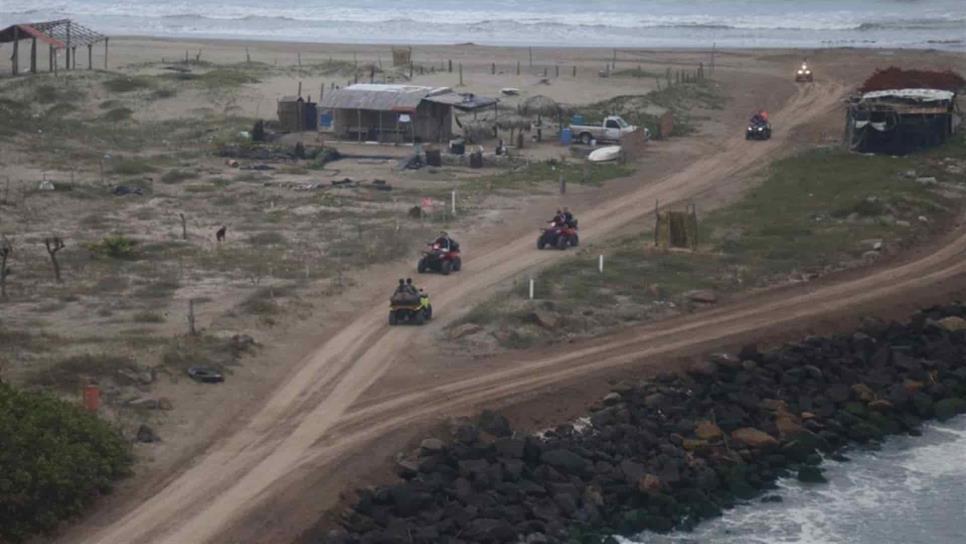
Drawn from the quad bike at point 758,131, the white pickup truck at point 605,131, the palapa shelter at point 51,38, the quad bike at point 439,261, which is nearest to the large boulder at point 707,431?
the quad bike at point 439,261

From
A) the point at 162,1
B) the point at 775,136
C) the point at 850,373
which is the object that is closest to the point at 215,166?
the point at 775,136

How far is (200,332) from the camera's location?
33.4 meters

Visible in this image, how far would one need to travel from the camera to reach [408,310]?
34562 millimetres

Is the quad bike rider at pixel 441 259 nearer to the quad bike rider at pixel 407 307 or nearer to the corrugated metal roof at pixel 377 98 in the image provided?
the quad bike rider at pixel 407 307

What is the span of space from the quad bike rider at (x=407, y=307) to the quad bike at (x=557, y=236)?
7.88m

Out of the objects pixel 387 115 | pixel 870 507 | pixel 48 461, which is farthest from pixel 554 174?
pixel 48 461

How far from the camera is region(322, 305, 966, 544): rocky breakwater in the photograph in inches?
1028

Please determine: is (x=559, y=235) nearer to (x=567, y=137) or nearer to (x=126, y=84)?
(x=567, y=137)

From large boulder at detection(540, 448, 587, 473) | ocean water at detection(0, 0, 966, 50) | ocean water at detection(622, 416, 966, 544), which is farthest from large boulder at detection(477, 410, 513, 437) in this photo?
ocean water at detection(0, 0, 966, 50)

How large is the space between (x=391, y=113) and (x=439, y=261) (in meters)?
21.7

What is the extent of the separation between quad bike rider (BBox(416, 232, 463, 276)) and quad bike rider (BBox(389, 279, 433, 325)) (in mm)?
4255

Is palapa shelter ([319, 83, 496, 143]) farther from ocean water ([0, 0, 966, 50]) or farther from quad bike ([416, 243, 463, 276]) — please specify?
ocean water ([0, 0, 966, 50])

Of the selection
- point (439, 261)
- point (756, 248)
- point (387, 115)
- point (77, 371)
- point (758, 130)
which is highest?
point (387, 115)

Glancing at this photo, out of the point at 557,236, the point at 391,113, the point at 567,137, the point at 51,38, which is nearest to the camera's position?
the point at 557,236
